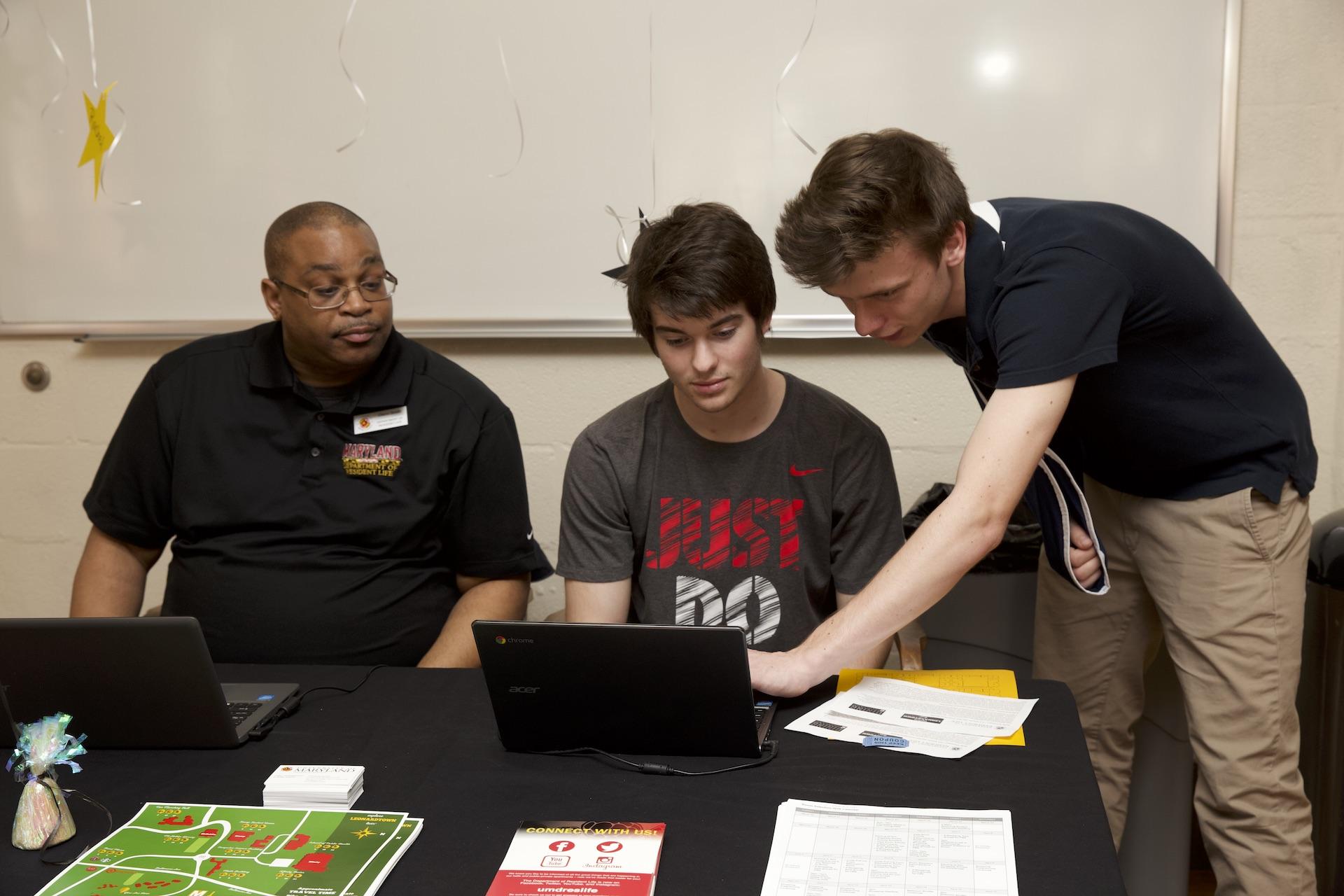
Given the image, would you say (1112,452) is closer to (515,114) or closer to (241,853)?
(241,853)

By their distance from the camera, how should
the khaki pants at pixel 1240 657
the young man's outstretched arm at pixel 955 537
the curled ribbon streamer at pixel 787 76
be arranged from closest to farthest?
the young man's outstretched arm at pixel 955 537
the khaki pants at pixel 1240 657
the curled ribbon streamer at pixel 787 76

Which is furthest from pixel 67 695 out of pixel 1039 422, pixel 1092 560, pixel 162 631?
pixel 1092 560

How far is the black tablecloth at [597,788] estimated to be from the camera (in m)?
1.00

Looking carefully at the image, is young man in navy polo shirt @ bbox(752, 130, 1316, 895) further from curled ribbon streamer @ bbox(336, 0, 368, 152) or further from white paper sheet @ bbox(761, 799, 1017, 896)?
curled ribbon streamer @ bbox(336, 0, 368, 152)

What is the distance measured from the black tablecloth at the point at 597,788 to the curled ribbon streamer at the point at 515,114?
1.36m

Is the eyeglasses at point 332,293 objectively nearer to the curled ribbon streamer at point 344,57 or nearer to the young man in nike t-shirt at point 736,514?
the young man in nike t-shirt at point 736,514

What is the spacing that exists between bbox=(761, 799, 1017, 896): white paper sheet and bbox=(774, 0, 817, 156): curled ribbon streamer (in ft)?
5.13

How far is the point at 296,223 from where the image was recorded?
6.20 feet

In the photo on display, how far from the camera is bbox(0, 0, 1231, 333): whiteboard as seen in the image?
2.20 m

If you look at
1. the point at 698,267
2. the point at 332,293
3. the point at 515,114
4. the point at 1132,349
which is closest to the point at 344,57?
the point at 515,114

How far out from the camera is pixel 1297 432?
161 centimetres

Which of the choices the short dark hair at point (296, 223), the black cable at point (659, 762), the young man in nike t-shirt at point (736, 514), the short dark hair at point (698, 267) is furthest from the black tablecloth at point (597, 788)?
the short dark hair at point (296, 223)

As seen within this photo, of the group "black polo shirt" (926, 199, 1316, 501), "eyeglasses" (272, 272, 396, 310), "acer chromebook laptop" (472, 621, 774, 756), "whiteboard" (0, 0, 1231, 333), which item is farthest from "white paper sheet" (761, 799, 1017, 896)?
"whiteboard" (0, 0, 1231, 333)

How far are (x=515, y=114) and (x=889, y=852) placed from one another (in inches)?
71.9
